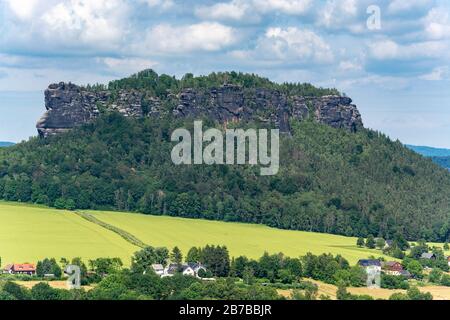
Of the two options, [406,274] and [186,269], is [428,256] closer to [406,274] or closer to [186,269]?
[406,274]

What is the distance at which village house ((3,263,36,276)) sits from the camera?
70688mm

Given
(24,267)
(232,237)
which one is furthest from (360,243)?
(24,267)

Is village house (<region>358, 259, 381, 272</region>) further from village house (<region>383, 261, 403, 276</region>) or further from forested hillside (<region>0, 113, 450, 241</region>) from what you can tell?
forested hillside (<region>0, 113, 450, 241</region>)

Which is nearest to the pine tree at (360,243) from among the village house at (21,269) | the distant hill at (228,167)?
the distant hill at (228,167)

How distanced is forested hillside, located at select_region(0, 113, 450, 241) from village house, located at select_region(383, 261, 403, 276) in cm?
2595

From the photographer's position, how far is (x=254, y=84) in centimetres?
15150

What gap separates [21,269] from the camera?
71188 millimetres

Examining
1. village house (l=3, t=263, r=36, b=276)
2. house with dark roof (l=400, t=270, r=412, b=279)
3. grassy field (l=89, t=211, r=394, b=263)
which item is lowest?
house with dark roof (l=400, t=270, r=412, b=279)

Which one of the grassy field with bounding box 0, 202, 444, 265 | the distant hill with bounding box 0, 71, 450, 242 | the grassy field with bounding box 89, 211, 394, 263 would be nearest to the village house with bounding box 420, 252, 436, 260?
the grassy field with bounding box 89, 211, 394, 263

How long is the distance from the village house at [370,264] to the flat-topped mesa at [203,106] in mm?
63518

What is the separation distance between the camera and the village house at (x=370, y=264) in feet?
251

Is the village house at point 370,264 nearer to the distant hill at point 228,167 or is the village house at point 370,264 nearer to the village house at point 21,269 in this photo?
the village house at point 21,269

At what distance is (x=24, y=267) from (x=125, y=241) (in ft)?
52.1

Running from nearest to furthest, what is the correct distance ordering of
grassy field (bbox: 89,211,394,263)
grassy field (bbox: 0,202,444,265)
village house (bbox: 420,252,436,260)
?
grassy field (bbox: 0,202,444,265) → grassy field (bbox: 89,211,394,263) → village house (bbox: 420,252,436,260)
